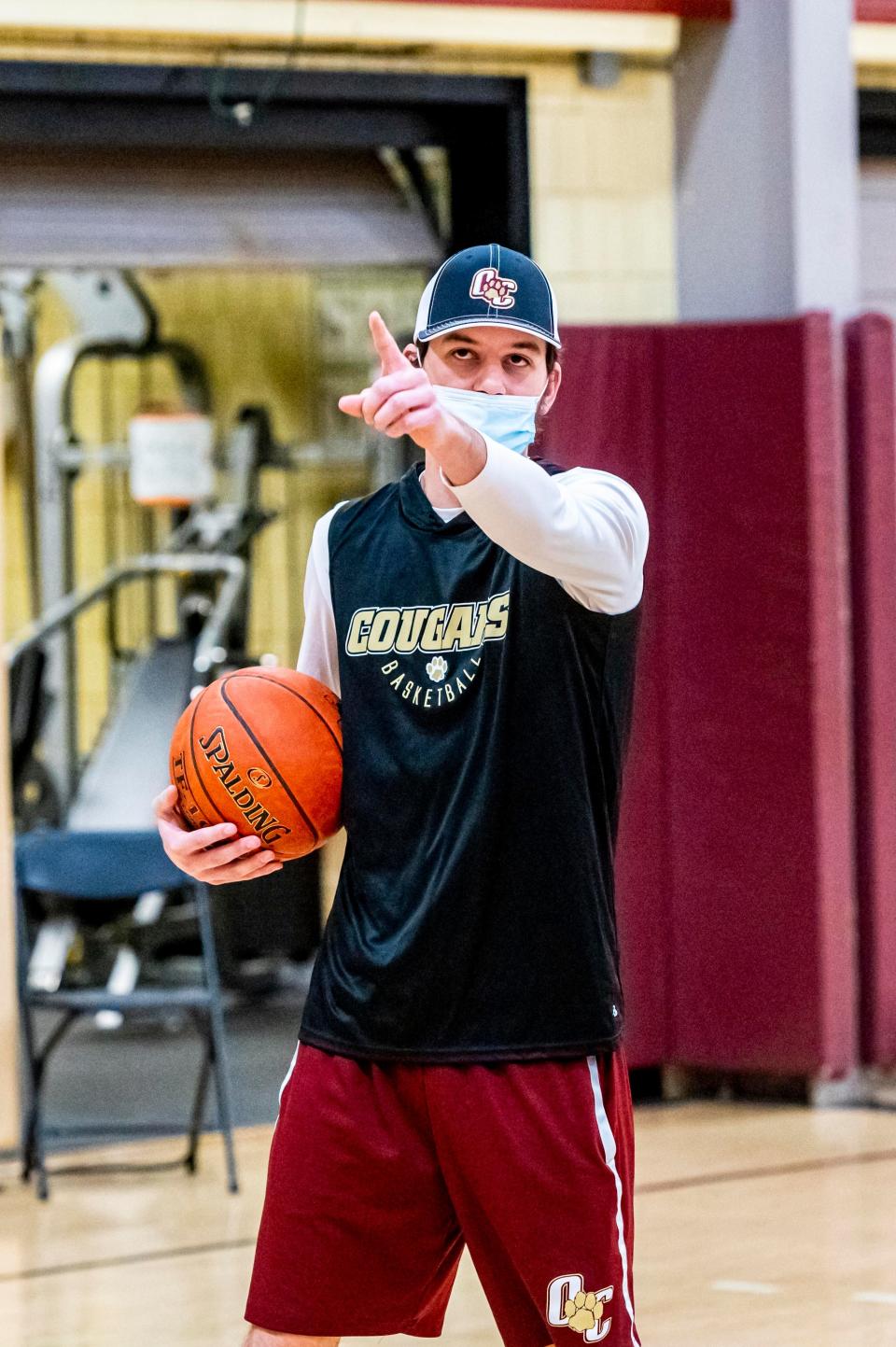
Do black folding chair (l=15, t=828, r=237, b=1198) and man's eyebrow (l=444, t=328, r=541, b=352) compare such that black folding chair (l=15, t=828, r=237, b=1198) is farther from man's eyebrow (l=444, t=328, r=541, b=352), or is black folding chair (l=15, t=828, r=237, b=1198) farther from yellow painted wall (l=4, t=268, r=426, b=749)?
yellow painted wall (l=4, t=268, r=426, b=749)

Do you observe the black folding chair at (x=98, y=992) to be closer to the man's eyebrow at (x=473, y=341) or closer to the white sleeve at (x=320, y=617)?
the white sleeve at (x=320, y=617)

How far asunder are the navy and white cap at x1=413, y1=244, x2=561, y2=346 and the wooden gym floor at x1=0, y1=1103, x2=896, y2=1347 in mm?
2041

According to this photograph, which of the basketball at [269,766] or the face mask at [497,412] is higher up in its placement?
the face mask at [497,412]

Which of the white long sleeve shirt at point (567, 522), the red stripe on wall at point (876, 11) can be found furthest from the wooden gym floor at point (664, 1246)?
the red stripe on wall at point (876, 11)

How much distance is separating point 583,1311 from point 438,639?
29.5 inches

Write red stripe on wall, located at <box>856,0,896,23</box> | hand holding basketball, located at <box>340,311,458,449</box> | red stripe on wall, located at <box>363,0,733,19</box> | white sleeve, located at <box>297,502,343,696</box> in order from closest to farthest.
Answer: hand holding basketball, located at <box>340,311,458,449</box>, white sleeve, located at <box>297,502,343,696</box>, red stripe on wall, located at <box>363,0,733,19</box>, red stripe on wall, located at <box>856,0,896,23</box>

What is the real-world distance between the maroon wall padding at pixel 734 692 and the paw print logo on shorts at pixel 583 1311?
3400 millimetres

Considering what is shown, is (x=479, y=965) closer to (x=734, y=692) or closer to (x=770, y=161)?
(x=734, y=692)

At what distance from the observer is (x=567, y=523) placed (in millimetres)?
1997

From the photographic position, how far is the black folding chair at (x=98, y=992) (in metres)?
4.86

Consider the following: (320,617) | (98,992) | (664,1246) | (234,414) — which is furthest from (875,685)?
(234,414)

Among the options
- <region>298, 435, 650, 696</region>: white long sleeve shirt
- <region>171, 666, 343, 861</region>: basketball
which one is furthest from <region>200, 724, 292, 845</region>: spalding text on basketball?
<region>298, 435, 650, 696</region>: white long sleeve shirt

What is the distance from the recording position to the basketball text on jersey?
87.4 inches

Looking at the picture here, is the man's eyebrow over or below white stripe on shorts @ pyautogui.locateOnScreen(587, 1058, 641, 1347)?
over
